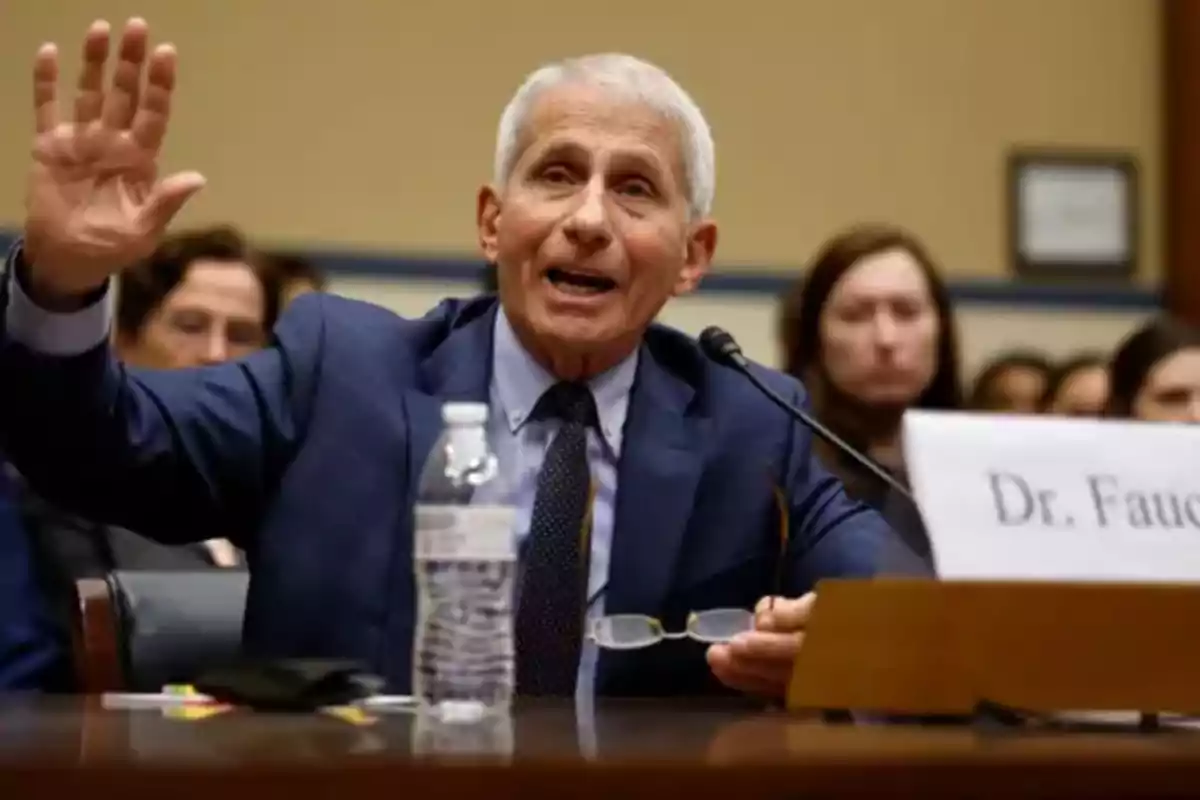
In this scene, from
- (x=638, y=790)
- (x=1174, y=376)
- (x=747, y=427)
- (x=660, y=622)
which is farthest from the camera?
(x=1174, y=376)

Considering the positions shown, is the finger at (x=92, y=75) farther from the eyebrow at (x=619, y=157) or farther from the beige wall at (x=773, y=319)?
the beige wall at (x=773, y=319)

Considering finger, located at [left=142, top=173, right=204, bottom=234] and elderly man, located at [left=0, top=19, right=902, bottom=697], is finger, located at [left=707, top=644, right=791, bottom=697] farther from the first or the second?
finger, located at [left=142, top=173, right=204, bottom=234]

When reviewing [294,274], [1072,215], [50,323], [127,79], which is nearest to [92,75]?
[127,79]

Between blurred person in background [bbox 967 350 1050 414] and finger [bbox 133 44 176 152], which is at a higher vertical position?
finger [bbox 133 44 176 152]

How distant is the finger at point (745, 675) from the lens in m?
1.43

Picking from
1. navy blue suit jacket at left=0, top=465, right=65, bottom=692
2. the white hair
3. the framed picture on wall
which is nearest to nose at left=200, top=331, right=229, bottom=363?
navy blue suit jacket at left=0, top=465, right=65, bottom=692

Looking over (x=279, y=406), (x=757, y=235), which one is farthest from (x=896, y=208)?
(x=279, y=406)

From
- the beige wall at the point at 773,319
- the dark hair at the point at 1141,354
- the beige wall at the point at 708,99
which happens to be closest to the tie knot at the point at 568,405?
the dark hair at the point at 1141,354

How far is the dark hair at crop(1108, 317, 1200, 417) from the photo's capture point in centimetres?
305

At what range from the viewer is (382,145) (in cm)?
452

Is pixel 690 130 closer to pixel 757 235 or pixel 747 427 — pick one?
pixel 747 427

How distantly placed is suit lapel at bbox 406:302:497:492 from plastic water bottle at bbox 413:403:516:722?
11.8 inches

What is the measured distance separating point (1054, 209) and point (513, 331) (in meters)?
3.33

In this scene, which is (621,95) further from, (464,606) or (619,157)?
(464,606)
